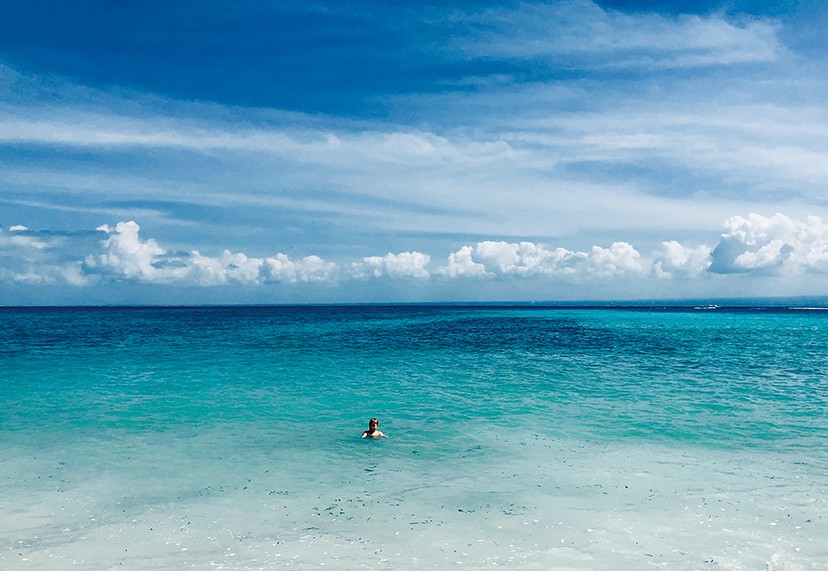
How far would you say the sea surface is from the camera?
13.0 meters

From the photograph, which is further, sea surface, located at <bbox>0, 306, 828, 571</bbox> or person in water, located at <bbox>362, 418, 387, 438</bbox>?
person in water, located at <bbox>362, 418, 387, 438</bbox>

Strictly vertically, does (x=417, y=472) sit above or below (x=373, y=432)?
below

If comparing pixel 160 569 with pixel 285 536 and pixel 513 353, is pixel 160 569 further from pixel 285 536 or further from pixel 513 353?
pixel 513 353

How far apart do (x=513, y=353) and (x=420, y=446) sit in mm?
33919

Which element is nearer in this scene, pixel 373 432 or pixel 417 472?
pixel 417 472

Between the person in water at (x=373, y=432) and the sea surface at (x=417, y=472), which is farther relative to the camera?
the person in water at (x=373, y=432)

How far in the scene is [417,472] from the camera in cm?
1833

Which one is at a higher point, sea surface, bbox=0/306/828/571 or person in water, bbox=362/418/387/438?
person in water, bbox=362/418/387/438

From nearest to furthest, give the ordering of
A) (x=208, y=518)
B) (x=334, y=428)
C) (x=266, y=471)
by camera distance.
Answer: (x=208, y=518)
(x=266, y=471)
(x=334, y=428)

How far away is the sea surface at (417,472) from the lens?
12953 millimetres

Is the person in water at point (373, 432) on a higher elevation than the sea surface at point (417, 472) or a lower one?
higher

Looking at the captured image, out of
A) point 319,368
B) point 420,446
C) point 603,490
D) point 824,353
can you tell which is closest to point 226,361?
point 319,368

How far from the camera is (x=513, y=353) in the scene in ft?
177

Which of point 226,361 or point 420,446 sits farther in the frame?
point 226,361
